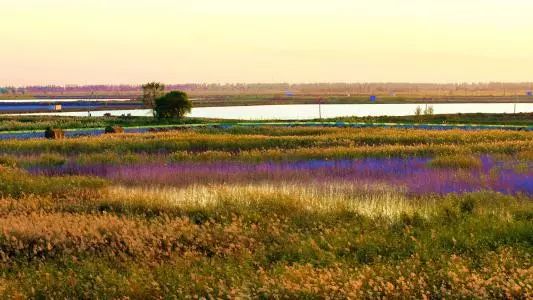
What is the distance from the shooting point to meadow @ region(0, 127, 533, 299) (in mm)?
8352

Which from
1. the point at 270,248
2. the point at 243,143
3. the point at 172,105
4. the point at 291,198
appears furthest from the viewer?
the point at 172,105

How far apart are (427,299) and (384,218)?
A: 5166 mm

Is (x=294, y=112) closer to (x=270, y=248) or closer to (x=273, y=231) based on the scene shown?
(x=273, y=231)

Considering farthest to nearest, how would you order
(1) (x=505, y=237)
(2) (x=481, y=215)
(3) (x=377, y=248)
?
1. (2) (x=481, y=215)
2. (1) (x=505, y=237)
3. (3) (x=377, y=248)

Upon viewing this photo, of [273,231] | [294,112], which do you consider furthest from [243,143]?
[294,112]

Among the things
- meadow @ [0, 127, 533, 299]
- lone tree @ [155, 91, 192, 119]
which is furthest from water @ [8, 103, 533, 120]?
meadow @ [0, 127, 533, 299]

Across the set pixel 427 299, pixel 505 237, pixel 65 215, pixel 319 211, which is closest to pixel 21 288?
pixel 65 215

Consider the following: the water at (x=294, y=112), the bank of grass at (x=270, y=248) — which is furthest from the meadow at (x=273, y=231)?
the water at (x=294, y=112)

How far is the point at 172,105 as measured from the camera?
63.0 m

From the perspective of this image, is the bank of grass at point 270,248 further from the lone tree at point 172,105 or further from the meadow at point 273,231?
the lone tree at point 172,105

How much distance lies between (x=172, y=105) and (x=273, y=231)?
52850 millimetres

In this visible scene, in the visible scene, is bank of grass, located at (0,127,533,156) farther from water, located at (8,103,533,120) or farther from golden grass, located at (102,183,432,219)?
water, located at (8,103,533,120)

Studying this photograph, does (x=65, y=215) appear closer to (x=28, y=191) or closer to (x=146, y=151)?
(x=28, y=191)

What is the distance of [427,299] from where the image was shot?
757 cm
